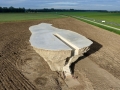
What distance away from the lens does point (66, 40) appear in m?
9.12

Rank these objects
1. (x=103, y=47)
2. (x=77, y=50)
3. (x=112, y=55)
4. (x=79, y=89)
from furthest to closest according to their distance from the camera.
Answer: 1. (x=103, y=47)
2. (x=112, y=55)
3. (x=77, y=50)
4. (x=79, y=89)

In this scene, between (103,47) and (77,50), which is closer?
(77,50)

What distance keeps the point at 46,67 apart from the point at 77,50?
2.39 m

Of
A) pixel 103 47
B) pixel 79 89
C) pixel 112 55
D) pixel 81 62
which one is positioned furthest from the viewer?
pixel 103 47

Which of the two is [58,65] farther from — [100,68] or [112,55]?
[112,55]

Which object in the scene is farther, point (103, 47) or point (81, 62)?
point (103, 47)

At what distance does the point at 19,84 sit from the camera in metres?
7.29

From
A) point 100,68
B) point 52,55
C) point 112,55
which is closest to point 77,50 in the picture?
point 52,55

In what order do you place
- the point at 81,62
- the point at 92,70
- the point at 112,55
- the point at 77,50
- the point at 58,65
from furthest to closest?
the point at 112,55 → the point at 81,62 → the point at 92,70 → the point at 58,65 → the point at 77,50

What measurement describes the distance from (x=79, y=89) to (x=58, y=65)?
1682 mm

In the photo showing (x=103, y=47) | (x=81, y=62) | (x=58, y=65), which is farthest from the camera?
(x=103, y=47)

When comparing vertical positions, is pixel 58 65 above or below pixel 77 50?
below

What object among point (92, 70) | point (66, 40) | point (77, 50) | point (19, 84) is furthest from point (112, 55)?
point (19, 84)

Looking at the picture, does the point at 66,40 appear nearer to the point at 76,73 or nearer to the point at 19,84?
the point at 76,73
